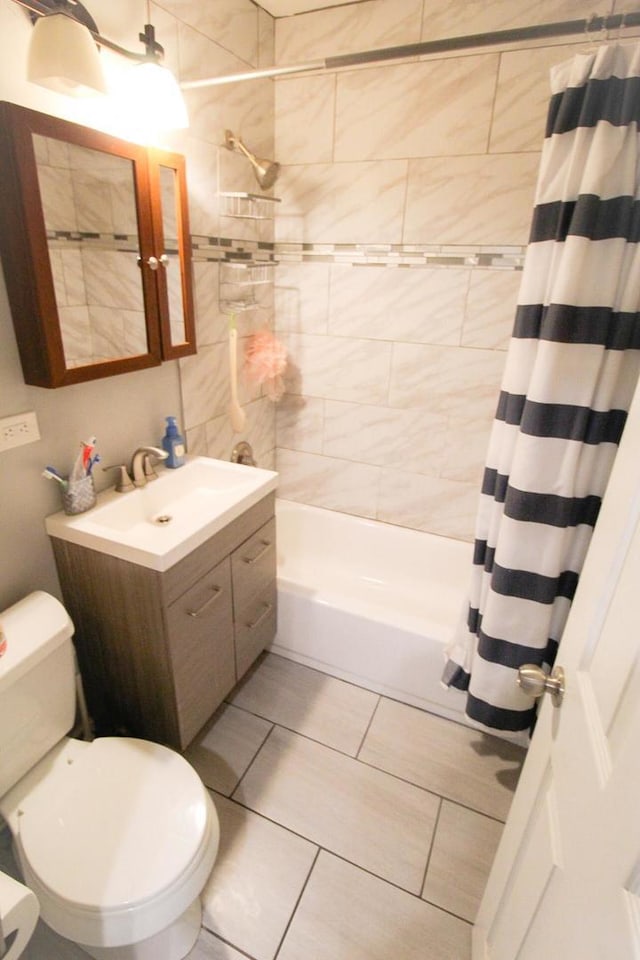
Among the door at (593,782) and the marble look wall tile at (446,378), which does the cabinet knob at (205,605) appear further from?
the marble look wall tile at (446,378)

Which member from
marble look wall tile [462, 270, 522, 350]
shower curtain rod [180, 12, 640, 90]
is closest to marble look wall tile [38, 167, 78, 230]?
shower curtain rod [180, 12, 640, 90]

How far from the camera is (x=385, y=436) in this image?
92.3 inches

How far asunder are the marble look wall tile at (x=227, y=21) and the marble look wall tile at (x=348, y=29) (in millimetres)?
176

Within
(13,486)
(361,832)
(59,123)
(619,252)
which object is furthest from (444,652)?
(59,123)

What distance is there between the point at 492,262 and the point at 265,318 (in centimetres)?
104

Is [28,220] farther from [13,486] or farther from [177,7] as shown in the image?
[177,7]

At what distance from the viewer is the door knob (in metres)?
0.81

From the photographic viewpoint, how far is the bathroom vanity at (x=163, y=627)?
1.35 metres

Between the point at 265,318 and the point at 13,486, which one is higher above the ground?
the point at 265,318

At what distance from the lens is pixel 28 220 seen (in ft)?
3.66

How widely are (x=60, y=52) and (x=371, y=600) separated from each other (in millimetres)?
2166

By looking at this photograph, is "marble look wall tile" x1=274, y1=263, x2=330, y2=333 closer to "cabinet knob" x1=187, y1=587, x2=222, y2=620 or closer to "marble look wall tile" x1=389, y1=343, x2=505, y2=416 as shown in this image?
"marble look wall tile" x1=389, y1=343, x2=505, y2=416

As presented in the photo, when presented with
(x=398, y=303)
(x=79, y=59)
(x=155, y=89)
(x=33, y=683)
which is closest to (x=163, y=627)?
(x=33, y=683)

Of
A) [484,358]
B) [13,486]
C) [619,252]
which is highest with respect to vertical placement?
[619,252]
